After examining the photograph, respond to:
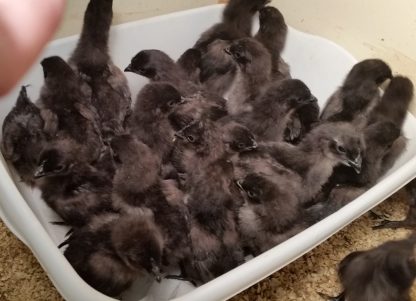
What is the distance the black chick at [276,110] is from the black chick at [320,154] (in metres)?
0.07

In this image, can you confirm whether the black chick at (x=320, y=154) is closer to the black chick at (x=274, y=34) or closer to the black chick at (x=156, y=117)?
the black chick at (x=156, y=117)

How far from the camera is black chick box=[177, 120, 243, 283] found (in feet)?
4.46

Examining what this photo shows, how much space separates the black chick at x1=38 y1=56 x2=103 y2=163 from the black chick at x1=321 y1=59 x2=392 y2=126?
0.80 m

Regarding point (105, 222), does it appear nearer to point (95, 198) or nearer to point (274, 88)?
point (95, 198)

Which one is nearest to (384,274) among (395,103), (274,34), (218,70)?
(395,103)

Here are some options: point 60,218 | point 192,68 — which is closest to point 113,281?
point 60,218

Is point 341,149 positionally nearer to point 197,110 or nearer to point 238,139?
point 238,139

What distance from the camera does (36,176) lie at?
1396mm

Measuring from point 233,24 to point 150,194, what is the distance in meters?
0.91

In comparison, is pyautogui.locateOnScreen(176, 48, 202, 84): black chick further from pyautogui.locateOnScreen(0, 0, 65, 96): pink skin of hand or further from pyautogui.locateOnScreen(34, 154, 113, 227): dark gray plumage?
pyautogui.locateOnScreen(0, 0, 65, 96): pink skin of hand

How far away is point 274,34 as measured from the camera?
1974mm

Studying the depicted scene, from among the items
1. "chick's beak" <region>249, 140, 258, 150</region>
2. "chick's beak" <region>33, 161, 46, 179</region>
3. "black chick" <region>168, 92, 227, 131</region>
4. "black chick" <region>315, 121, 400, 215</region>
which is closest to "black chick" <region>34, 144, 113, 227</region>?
"chick's beak" <region>33, 161, 46, 179</region>

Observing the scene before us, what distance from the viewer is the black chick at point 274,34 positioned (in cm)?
195

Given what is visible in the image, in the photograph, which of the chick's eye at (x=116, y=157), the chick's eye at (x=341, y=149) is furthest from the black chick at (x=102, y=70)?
the chick's eye at (x=341, y=149)
